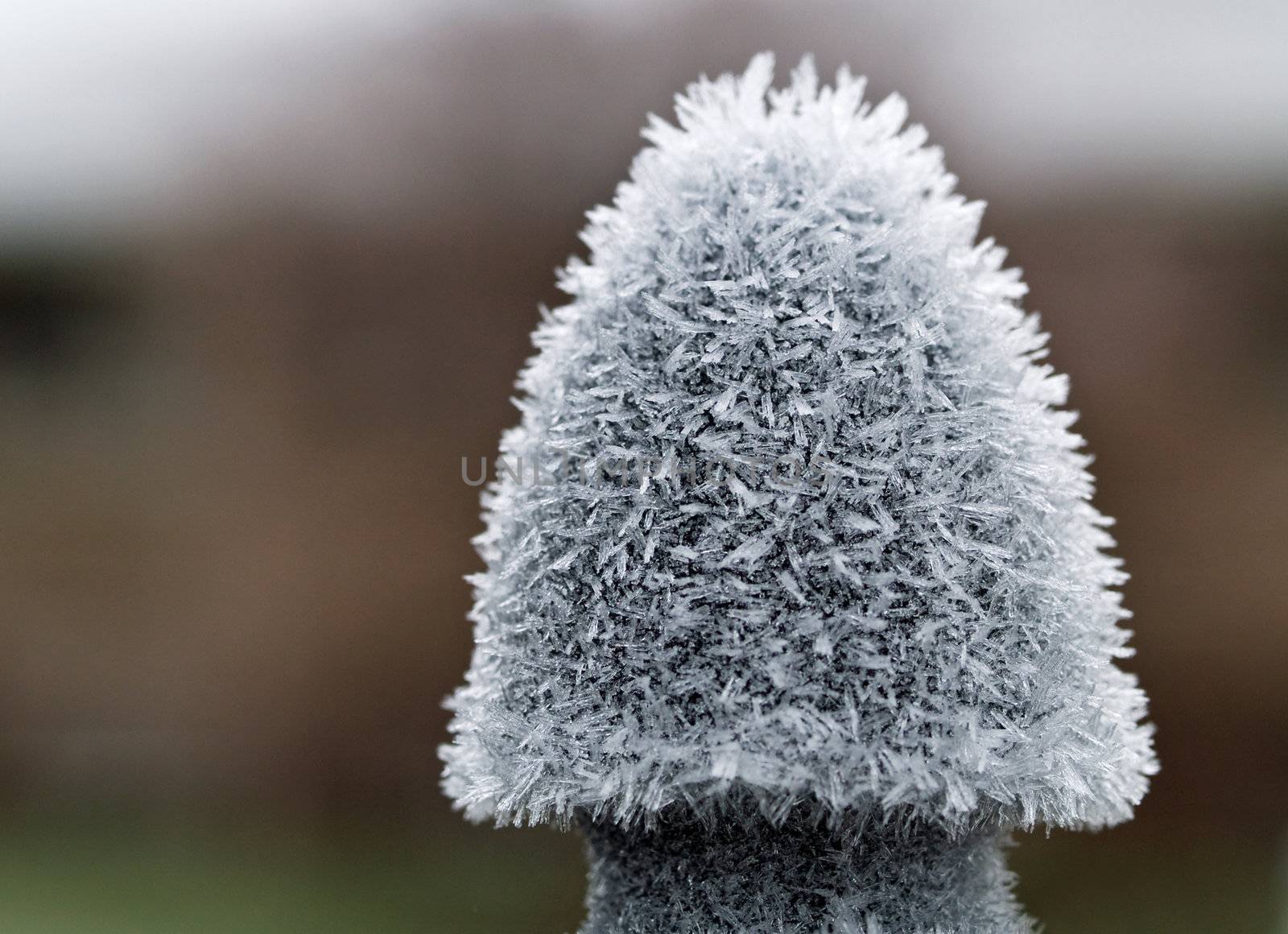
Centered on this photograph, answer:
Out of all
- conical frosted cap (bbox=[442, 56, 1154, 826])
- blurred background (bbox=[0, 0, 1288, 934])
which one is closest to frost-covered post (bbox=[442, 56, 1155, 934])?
conical frosted cap (bbox=[442, 56, 1154, 826])

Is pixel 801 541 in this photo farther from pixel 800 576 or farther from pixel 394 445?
pixel 394 445

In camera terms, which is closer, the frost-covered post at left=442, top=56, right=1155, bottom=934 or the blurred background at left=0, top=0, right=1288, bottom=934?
the frost-covered post at left=442, top=56, right=1155, bottom=934

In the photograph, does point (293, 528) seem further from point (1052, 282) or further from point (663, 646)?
point (663, 646)

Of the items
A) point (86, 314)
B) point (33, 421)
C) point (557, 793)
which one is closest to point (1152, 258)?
point (557, 793)

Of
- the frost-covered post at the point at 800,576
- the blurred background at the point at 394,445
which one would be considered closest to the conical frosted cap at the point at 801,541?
the frost-covered post at the point at 800,576

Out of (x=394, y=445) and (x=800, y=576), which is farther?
(x=394, y=445)

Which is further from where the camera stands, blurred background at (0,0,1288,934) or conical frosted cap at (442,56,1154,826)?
blurred background at (0,0,1288,934)

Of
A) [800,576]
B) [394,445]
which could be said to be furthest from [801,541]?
[394,445]

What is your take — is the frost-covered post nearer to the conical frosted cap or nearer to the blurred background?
the conical frosted cap
